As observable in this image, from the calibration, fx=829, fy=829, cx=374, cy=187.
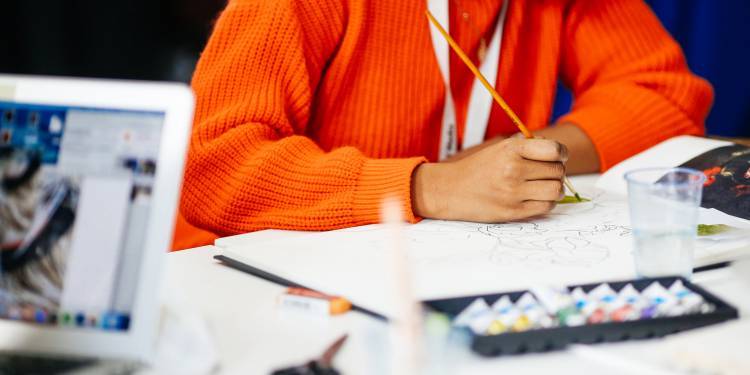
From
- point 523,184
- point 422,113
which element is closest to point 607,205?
point 523,184

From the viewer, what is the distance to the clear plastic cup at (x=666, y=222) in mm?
674

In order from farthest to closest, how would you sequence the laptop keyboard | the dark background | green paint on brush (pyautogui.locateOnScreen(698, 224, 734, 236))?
1. the dark background
2. green paint on brush (pyautogui.locateOnScreen(698, 224, 734, 236))
3. the laptop keyboard

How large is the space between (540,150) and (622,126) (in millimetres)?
438

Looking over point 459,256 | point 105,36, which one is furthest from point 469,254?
point 105,36

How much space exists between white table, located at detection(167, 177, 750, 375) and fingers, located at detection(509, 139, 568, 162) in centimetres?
21

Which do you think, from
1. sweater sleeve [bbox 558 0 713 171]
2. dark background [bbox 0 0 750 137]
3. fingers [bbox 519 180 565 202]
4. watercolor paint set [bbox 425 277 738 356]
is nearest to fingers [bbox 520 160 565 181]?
fingers [bbox 519 180 565 202]

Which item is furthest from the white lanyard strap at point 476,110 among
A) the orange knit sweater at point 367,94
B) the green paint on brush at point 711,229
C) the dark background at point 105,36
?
the dark background at point 105,36

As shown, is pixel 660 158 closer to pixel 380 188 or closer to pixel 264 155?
pixel 380 188

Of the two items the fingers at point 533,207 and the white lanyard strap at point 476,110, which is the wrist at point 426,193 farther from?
the white lanyard strap at point 476,110

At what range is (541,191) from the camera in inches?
34.7

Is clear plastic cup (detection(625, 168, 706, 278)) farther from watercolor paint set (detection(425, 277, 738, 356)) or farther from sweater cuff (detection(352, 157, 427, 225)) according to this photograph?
sweater cuff (detection(352, 157, 427, 225))

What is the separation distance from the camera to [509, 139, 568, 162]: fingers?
0.87 m

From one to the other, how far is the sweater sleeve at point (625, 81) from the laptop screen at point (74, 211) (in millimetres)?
833

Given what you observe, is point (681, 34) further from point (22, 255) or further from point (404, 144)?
point (22, 255)
